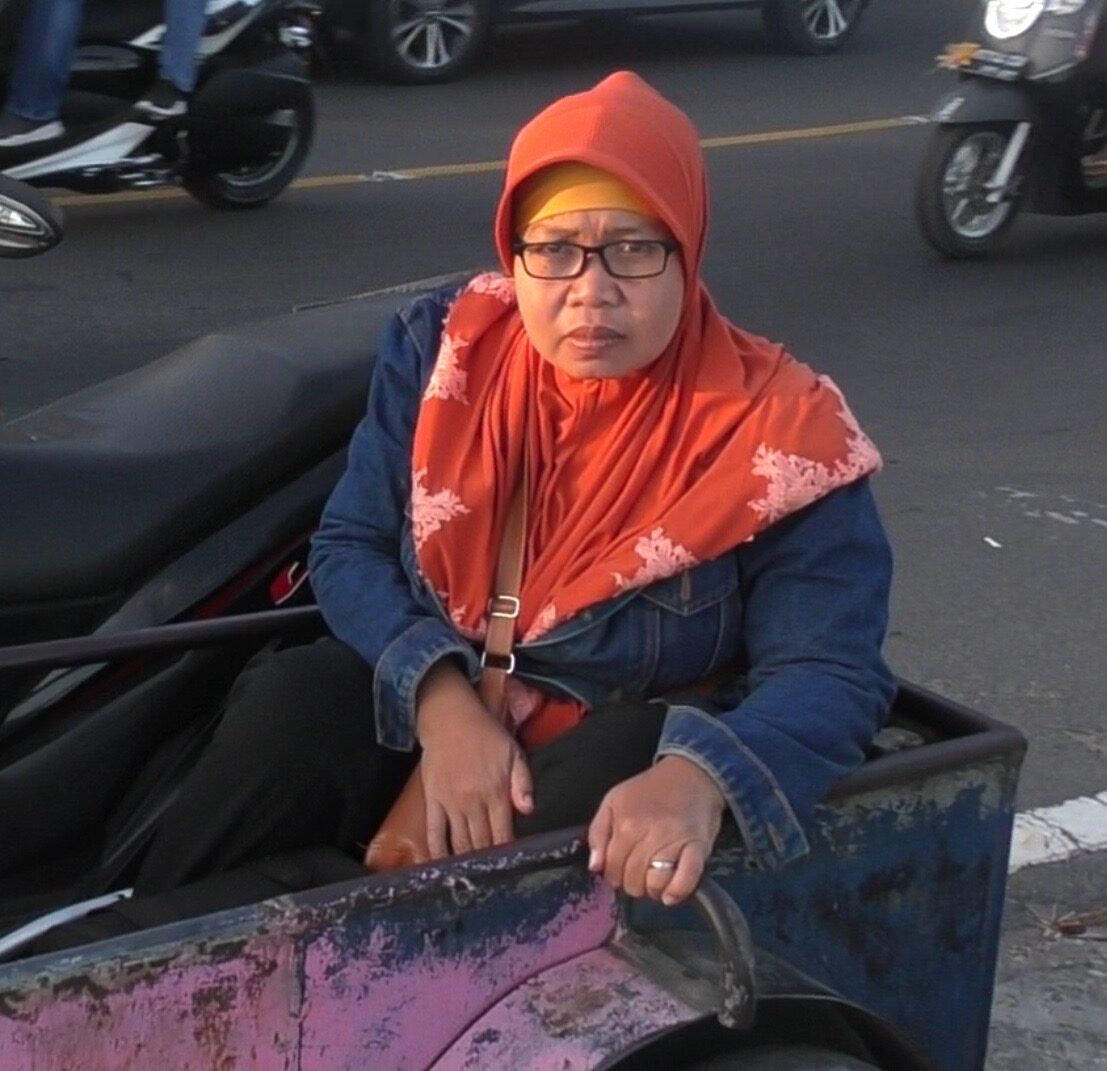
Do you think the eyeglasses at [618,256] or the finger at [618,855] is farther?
the eyeglasses at [618,256]

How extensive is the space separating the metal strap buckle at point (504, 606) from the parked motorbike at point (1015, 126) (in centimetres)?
594

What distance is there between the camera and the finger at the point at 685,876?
6.71 feet

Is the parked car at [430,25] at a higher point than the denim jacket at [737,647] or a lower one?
lower

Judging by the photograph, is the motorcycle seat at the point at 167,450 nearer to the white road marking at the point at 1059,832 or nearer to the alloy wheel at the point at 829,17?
the white road marking at the point at 1059,832

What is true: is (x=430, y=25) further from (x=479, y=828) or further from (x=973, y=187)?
(x=479, y=828)

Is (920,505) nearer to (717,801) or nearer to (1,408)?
(1,408)

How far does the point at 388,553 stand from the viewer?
2529 millimetres

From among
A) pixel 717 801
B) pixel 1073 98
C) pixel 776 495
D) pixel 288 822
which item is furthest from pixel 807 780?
pixel 1073 98

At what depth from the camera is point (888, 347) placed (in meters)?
7.12

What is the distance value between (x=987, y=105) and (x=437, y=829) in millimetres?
6230

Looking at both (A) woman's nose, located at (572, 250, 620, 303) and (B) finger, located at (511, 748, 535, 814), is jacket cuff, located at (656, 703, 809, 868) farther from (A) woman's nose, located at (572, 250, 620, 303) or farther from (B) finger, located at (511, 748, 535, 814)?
(A) woman's nose, located at (572, 250, 620, 303)

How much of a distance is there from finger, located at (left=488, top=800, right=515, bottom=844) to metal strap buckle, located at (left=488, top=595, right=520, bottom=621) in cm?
21

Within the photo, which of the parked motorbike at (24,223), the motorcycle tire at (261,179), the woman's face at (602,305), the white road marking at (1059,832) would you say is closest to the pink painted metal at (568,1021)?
the woman's face at (602,305)

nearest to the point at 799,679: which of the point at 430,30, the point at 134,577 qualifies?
the point at 134,577
